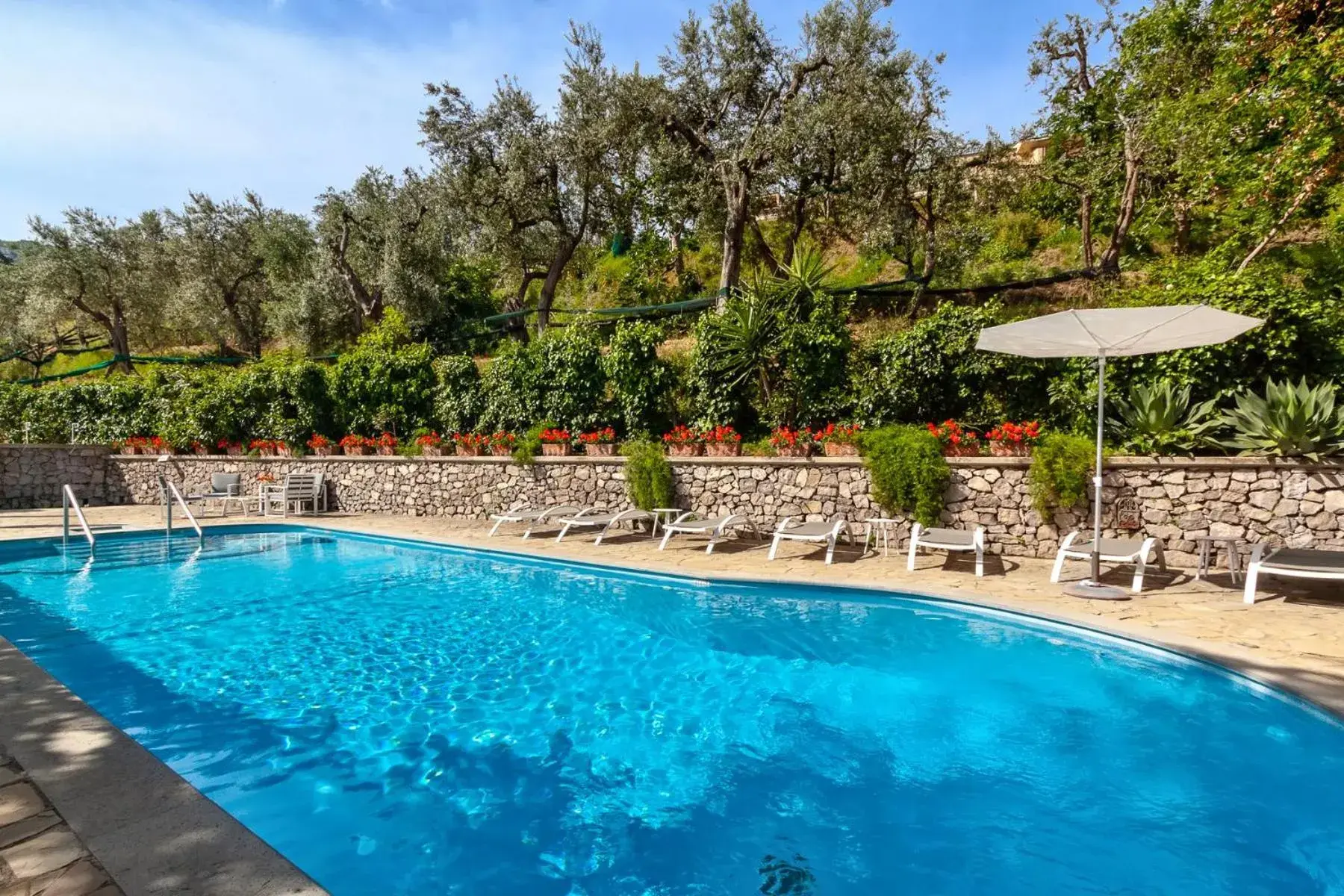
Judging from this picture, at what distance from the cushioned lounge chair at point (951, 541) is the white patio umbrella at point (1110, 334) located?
3.60 ft

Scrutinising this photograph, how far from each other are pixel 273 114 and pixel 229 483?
27.8 feet

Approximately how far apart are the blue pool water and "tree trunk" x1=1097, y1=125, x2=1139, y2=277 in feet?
46.9

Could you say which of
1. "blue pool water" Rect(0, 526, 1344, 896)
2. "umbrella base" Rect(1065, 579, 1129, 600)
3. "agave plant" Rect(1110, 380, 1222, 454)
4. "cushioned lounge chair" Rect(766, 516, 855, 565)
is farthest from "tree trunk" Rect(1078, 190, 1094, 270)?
"blue pool water" Rect(0, 526, 1344, 896)

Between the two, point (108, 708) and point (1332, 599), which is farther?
point (1332, 599)

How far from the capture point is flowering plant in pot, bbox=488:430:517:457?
13180 millimetres

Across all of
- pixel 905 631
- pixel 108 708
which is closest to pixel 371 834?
pixel 108 708

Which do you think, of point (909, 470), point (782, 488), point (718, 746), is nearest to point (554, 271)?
point (782, 488)

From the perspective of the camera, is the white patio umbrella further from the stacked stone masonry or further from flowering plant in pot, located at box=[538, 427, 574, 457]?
flowering plant in pot, located at box=[538, 427, 574, 457]

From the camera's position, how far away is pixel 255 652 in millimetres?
6215

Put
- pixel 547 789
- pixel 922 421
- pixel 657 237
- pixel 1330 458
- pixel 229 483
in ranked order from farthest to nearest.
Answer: pixel 657 237 → pixel 229 483 → pixel 922 421 → pixel 1330 458 → pixel 547 789

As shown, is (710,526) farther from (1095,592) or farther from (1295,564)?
(1295,564)

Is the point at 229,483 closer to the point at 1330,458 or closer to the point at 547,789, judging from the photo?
the point at 547,789

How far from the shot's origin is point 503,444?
1323 centimetres

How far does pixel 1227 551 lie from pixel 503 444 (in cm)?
1105
